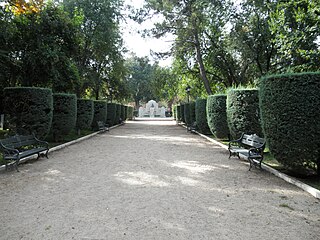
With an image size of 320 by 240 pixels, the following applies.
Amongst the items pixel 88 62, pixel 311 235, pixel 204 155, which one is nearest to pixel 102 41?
pixel 88 62

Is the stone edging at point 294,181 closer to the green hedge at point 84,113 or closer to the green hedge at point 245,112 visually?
the green hedge at point 245,112

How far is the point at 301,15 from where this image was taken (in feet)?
29.1

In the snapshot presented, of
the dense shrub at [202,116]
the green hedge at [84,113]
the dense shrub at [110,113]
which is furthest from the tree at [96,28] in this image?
the dense shrub at [202,116]

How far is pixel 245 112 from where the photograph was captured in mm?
9078

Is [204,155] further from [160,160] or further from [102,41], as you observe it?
[102,41]

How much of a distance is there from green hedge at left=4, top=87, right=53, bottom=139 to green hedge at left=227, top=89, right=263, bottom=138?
24.0 feet

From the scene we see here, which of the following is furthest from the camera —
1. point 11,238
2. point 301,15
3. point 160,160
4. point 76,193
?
point 301,15

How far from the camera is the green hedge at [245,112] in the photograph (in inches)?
353

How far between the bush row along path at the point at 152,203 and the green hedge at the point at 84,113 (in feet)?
24.8

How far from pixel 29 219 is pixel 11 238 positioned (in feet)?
1.81

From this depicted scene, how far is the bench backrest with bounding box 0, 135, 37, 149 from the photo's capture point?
6807mm

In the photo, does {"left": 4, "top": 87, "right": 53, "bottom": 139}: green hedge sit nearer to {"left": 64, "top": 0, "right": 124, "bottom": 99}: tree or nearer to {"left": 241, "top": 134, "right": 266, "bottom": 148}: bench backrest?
{"left": 241, "top": 134, "right": 266, "bottom": 148}: bench backrest

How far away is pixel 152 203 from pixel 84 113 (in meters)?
11.4

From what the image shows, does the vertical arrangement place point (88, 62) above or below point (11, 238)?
above
